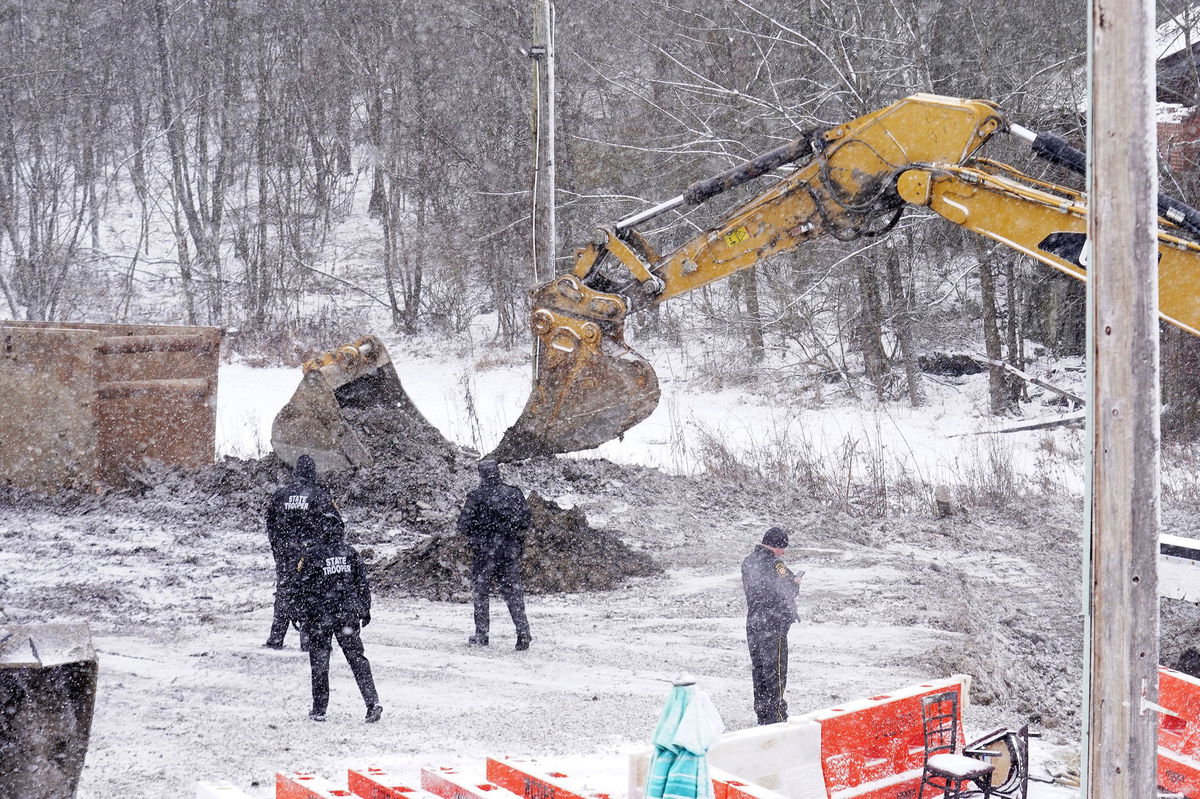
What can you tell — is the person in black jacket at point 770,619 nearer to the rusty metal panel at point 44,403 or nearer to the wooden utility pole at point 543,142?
the rusty metal panel at point 44,403

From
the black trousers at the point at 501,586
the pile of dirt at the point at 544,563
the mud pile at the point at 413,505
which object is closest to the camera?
the black trousers at the point at 501,586

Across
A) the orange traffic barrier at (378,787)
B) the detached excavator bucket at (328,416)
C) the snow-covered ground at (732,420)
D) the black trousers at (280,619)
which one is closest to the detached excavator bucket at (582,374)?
the black trousers at (280,619)

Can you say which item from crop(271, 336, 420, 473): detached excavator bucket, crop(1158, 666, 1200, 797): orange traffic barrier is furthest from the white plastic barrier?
crop(271, 336, 420, 473): detached excavator bucket

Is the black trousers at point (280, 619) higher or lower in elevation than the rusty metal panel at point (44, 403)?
lower

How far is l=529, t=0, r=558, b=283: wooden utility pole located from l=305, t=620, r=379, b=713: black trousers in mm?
9403

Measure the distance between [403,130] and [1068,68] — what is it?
59.1ft

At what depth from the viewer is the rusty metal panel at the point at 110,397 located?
12.9m

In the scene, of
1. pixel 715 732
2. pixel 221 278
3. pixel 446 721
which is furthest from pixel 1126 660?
pixel 221 278

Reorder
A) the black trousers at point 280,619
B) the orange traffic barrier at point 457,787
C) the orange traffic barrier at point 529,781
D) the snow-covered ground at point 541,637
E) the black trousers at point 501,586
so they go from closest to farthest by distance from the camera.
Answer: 1. the orange traffic barrier at point 457,787
2. the orange traffic barrier at point 529,781
3. the snow-covered ground at point 541,637
4. the black trousers at point 280,619
5. the black trousers at point 501,586

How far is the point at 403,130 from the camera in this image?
102 feet

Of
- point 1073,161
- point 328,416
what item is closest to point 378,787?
point 1073,161

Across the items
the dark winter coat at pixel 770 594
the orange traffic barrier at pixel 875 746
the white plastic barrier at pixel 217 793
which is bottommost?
the orange traffic barrier at pixel 875 746

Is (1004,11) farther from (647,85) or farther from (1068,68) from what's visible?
(647,85)

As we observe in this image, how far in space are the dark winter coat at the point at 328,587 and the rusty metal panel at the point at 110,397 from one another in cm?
697
